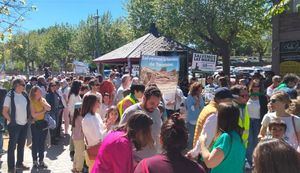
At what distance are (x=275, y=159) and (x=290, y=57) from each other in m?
16.8

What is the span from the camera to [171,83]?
28.5 feet

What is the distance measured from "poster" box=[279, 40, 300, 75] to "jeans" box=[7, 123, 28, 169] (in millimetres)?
12467

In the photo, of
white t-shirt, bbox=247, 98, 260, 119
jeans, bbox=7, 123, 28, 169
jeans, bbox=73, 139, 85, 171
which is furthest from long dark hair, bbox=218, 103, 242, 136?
jeans, bbox=7, 123, 28, 169

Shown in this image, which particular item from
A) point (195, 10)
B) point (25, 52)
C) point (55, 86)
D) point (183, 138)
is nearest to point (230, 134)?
point (183, 138)

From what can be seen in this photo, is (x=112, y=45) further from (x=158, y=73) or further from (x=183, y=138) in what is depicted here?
(x=183, y=138)

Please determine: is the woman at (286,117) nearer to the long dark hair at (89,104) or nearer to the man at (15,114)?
the long dark hair at (89,104)

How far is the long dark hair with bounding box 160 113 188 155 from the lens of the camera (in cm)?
310

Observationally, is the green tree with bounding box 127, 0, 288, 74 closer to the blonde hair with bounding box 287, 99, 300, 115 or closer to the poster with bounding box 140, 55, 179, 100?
the poster with bounding box 140, 55, 179, 100

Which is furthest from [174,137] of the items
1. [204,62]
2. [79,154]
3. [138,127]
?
[204,62]

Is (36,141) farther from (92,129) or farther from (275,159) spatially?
(275,159)

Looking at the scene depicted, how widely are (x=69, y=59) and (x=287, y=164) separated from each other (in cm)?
7211

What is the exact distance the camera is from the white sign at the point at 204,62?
13695 millimetres

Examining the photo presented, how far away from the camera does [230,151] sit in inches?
157

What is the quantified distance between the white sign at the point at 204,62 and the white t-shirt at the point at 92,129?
8290 mm
